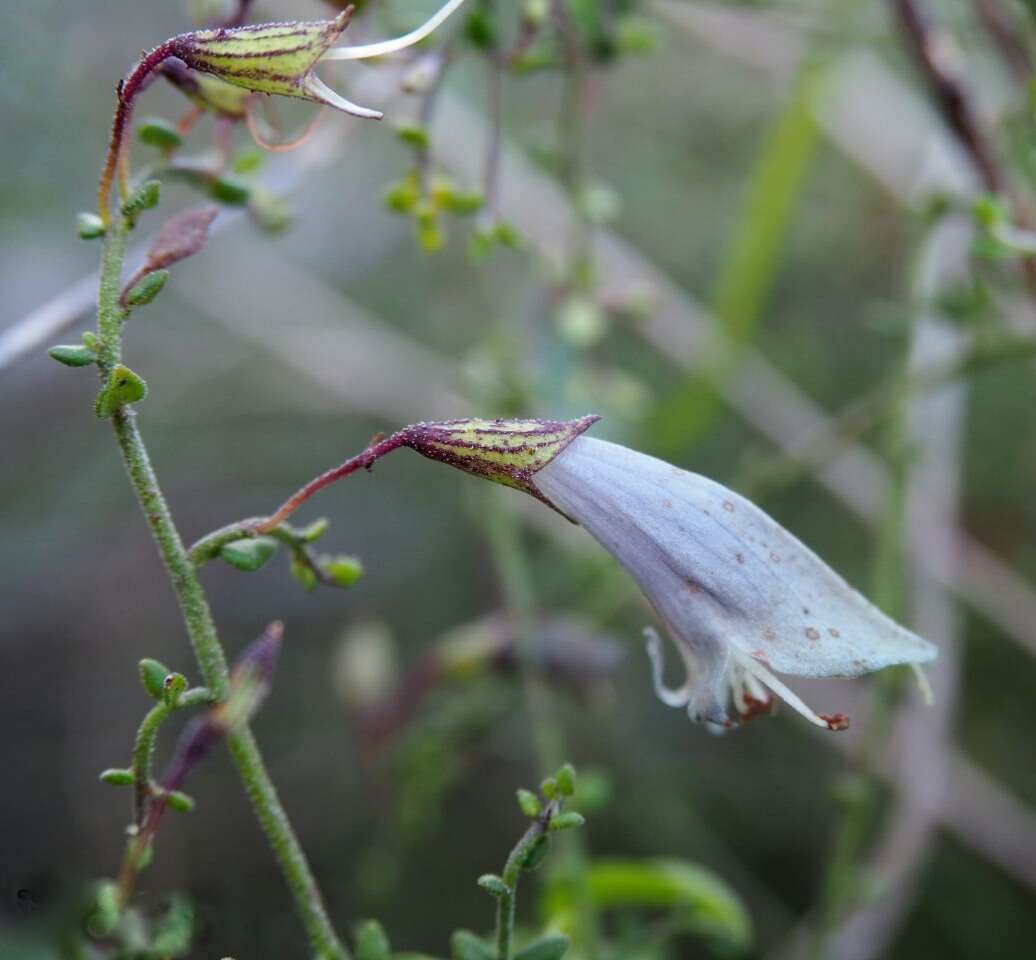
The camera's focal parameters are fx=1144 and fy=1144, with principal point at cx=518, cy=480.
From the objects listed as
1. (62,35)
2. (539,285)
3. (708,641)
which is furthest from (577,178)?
(62,35)

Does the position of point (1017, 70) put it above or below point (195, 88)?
above

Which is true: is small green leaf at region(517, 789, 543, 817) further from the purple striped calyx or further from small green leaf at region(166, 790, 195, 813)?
the purple striped calyx

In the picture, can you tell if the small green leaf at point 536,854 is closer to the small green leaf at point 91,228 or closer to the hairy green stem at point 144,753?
the hairy green stem at point 144,753

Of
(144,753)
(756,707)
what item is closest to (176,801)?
(144,753)

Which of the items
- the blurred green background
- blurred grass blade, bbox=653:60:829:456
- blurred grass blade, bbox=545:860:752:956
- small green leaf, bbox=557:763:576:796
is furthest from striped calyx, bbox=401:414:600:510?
blurred grass blade, bbox=653:60:829:456

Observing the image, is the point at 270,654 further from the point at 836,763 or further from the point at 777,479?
the point at 836,763

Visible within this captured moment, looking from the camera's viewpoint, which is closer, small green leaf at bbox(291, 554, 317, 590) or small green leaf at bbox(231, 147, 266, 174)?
small green leaf at bbox(291, 554, 317, 590)
